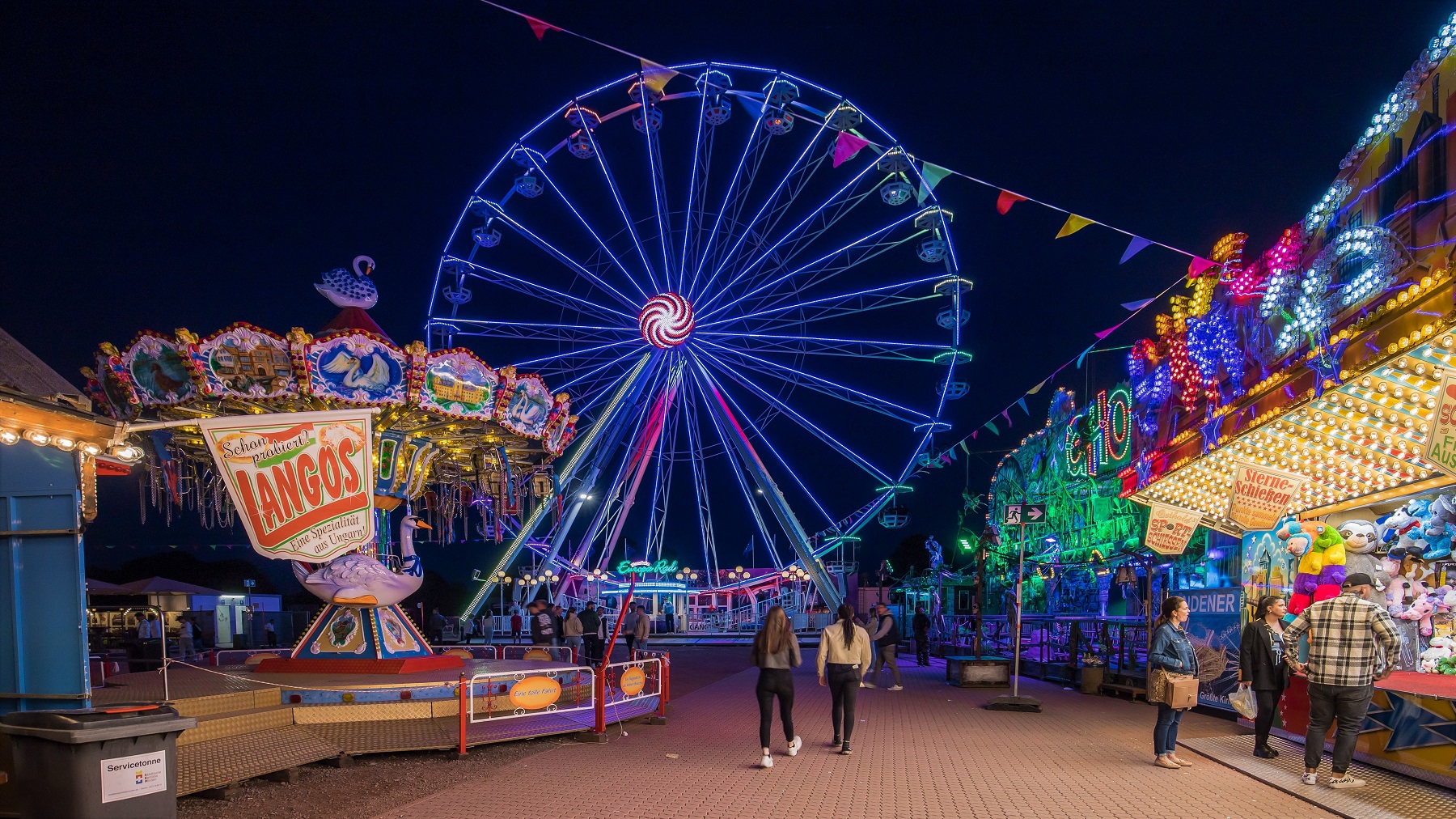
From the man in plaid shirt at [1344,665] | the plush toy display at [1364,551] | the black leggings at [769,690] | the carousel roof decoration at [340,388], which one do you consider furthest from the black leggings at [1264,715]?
the carousel roof decoration at [340,388]

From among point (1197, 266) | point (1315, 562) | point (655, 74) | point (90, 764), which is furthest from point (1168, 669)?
point (655, 74)

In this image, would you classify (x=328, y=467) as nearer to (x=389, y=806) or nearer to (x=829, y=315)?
(x=389, y=806)

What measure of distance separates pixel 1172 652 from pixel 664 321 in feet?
40.5

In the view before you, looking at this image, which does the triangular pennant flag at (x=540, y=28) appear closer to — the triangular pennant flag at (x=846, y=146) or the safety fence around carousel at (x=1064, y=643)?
the triangular pennant flag at (x=846, y=146)

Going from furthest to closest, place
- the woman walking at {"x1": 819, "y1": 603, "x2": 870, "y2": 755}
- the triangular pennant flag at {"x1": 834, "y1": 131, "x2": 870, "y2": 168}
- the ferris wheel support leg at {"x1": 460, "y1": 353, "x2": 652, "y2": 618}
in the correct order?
the ferris wheel support leg at {"x1": 460, "y1": 353, "x2": 652, "y2": 618}
the triangular pennant flag at {"x1": 834, "y1": 131, "x2": 870, "y2": 168}
the woman walking at {"x1": 819, "y1": 603, "x2": 870, "y2": 755}

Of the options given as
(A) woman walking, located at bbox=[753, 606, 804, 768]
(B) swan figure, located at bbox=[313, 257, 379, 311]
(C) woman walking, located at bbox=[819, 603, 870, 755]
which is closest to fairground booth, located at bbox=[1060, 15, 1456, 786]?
(C) woman walking, located at bbox=[819, 603, 870, 755]

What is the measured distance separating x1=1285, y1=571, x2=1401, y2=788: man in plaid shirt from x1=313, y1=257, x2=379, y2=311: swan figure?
11.8 m

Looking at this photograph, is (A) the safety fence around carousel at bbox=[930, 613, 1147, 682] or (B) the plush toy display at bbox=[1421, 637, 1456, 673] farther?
(A) the safety fence around carousel at bbox=[930, 613, 1147, 682]

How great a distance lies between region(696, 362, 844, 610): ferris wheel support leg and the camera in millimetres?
20234

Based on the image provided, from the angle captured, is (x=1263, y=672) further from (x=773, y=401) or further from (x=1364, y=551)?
(x=773, y=401)

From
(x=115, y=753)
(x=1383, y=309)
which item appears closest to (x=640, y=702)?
(x=115, y=753)

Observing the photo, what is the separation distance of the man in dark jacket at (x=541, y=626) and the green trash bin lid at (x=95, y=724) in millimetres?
11729

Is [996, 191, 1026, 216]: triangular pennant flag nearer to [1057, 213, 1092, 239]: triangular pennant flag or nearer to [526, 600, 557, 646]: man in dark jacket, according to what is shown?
[1057, 213, 1092, 239]: triangular pennant flag

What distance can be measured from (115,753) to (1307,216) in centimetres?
901
